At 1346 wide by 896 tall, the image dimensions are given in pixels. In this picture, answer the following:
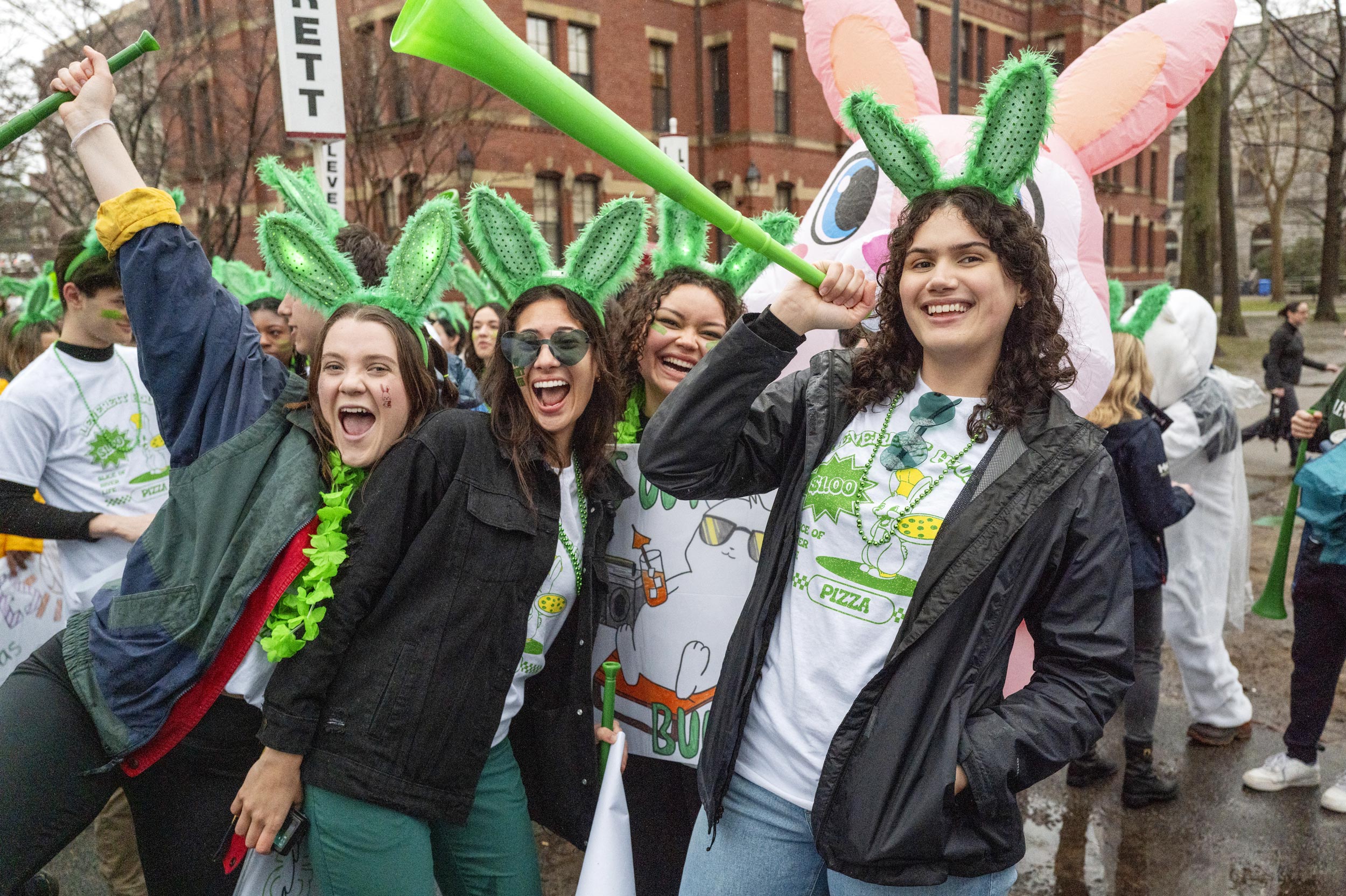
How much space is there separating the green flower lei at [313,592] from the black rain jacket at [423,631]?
0.02 m

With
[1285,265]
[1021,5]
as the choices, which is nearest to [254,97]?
[1021,5]

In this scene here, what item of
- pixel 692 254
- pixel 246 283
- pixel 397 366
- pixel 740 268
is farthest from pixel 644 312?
pixel 246 283

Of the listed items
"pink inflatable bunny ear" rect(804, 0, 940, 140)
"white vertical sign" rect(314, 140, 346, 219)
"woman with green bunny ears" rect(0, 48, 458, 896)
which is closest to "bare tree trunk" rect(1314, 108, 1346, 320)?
"pink inflatable bunny ear" rect(804, 0, 940, 140)

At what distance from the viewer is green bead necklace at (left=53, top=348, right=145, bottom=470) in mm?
3105

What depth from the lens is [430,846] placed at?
216 centimetres

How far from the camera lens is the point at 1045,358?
1.93m

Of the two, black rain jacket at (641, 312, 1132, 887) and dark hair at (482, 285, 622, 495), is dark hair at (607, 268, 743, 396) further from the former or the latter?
black rain jacket at (641, 312, 1132, 887)

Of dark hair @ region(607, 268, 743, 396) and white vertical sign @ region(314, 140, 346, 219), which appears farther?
white vertical sign @ region(314, 140, 346, 219)

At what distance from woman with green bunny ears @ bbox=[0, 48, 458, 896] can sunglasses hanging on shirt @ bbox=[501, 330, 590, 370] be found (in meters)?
0.22

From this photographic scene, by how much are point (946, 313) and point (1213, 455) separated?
130 inches

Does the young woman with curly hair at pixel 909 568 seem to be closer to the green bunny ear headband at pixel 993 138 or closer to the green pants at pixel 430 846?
the green bunny ear headband at pixel 993 138

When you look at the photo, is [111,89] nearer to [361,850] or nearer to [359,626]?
[359,626]

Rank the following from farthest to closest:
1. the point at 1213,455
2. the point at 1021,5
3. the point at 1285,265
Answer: the point at 1285,265 → the point at 1021,5 → the point at 1213,455

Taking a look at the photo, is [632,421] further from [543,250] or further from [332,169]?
[332,169]
